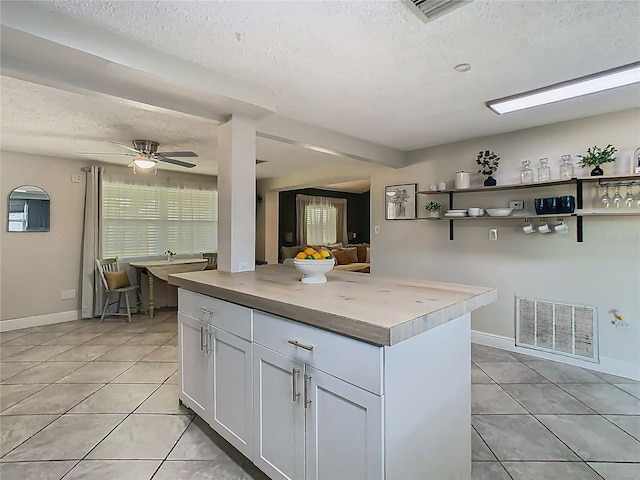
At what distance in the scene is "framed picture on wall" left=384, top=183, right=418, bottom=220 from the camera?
418cm

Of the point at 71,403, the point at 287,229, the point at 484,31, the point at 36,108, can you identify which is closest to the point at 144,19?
the point at 484,31

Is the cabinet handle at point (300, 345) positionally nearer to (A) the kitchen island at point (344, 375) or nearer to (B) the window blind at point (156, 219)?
(A) the kitchen island at point (344, 375)

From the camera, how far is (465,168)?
146 inches

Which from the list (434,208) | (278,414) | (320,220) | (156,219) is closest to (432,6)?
(278,414)

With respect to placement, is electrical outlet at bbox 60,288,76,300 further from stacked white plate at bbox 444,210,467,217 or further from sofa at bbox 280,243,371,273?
stacked white plate at bbox 444,210,467,217

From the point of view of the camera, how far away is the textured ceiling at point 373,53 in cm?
154

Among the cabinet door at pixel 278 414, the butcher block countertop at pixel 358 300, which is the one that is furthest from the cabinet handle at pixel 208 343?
the cabinet door at pixel 278 414

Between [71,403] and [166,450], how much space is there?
1.04 m

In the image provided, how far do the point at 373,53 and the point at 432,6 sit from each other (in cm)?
→ 46

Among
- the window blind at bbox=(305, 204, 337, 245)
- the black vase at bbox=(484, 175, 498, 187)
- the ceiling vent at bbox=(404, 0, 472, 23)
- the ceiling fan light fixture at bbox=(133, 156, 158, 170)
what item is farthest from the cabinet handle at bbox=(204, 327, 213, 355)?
the window blind at bbox=(305, 204, 337, 245)

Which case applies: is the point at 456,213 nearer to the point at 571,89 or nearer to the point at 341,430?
the point at 571,89

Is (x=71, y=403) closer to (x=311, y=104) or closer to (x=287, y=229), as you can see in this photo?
(x=311, y=104)

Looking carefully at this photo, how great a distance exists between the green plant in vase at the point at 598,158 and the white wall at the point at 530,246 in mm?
81

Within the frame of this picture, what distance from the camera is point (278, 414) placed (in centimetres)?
144
